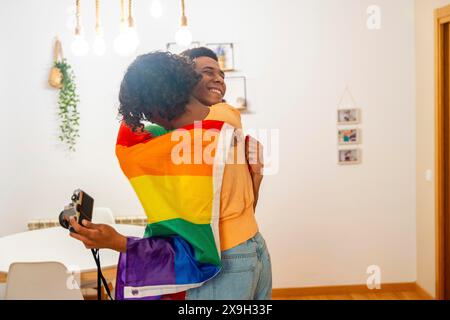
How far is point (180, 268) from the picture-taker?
129 centimetres

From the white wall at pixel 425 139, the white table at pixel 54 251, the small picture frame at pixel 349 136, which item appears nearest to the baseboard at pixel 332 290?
the white wall at pixel 425 139

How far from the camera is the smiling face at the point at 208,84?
138 cm

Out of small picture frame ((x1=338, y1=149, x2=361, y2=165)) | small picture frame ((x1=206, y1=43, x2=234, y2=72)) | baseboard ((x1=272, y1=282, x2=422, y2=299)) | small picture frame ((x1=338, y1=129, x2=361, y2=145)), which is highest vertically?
small picture frame ((x1=206, y1=43, x2=234, y2=72))

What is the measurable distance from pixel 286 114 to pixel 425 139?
0.88 metres

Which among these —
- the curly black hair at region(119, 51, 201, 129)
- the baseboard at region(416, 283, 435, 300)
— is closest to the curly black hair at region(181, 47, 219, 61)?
the curly black hair at region(119, 51, 201, 129)

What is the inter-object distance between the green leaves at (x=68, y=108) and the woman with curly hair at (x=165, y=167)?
2.28 metres

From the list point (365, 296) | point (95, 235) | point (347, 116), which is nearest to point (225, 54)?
point (347, 116)

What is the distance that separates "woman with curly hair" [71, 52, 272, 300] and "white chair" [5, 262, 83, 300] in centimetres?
92

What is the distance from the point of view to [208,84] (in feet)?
4.55

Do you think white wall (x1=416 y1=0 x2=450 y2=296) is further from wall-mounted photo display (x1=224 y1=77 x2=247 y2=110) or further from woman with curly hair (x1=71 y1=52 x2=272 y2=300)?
woman with curly hair (x1=71 y1=52 x2=272 y2=300)

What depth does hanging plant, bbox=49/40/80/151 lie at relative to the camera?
11.3 feet

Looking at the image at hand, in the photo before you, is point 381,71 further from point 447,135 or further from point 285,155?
point 285,155

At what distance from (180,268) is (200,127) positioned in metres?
0.33

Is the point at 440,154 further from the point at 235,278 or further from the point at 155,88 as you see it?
the point at 155,88
